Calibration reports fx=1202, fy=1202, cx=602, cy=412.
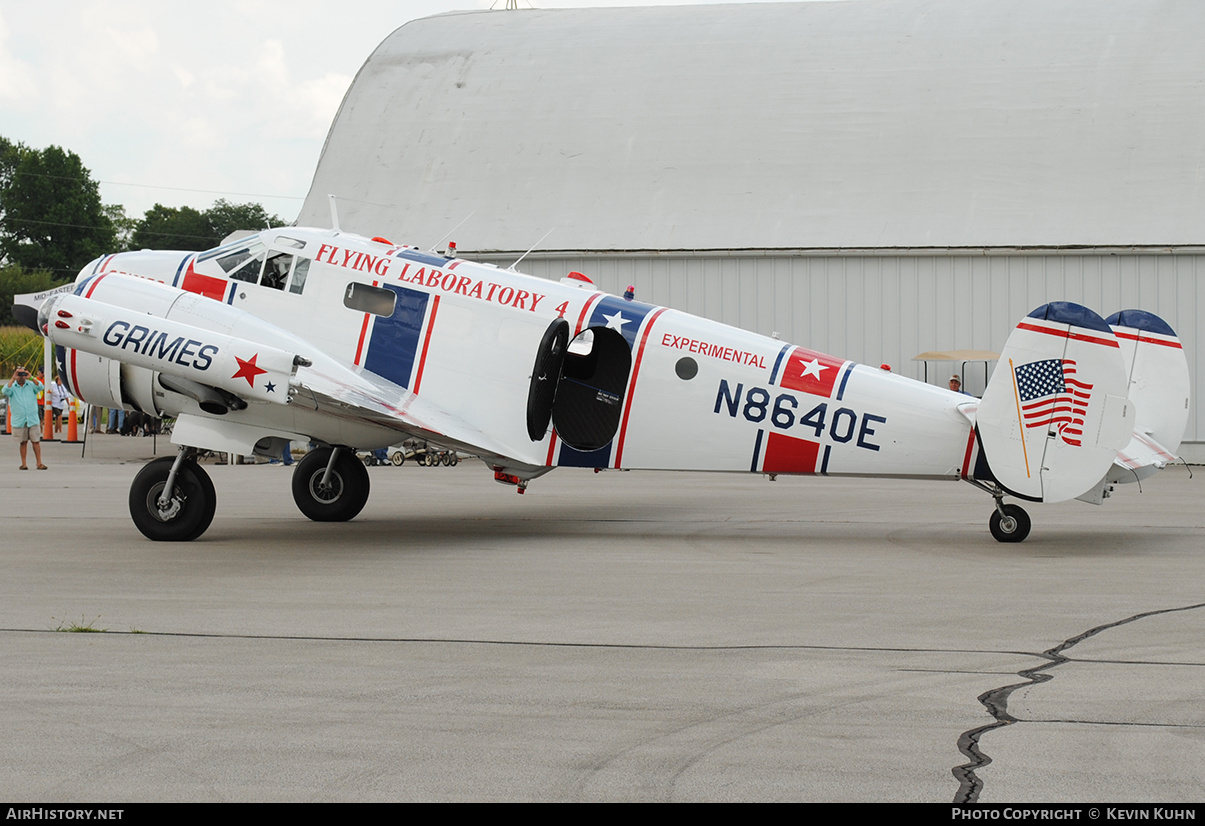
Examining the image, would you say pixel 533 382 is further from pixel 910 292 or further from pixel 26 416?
pixel 910 292

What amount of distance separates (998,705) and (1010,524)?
734cm

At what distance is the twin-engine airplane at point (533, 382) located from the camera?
11.8m

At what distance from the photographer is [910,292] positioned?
29.7 meters

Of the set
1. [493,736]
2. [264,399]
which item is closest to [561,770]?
[493,736]

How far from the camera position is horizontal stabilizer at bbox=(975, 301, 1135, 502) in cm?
1159

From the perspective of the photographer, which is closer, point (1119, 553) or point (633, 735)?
point (633, 735)

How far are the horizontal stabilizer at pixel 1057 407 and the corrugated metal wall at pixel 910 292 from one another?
17.6 meters

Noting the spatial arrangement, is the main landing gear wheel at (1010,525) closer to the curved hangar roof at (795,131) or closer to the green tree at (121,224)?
the curved hangar roof at (795,131)

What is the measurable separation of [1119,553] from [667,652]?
696 cm

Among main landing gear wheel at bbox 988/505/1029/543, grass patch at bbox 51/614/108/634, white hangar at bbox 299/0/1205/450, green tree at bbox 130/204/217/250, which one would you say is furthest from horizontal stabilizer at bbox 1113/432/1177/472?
green tree at bbox 130/204/217/250

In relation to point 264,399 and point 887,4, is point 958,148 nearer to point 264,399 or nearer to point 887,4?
point 887,4

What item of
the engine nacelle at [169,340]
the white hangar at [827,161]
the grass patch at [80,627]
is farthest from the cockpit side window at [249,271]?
the white hangar at [827,161]

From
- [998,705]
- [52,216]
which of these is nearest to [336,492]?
[998,705]

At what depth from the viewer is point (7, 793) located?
4695 millimetres
